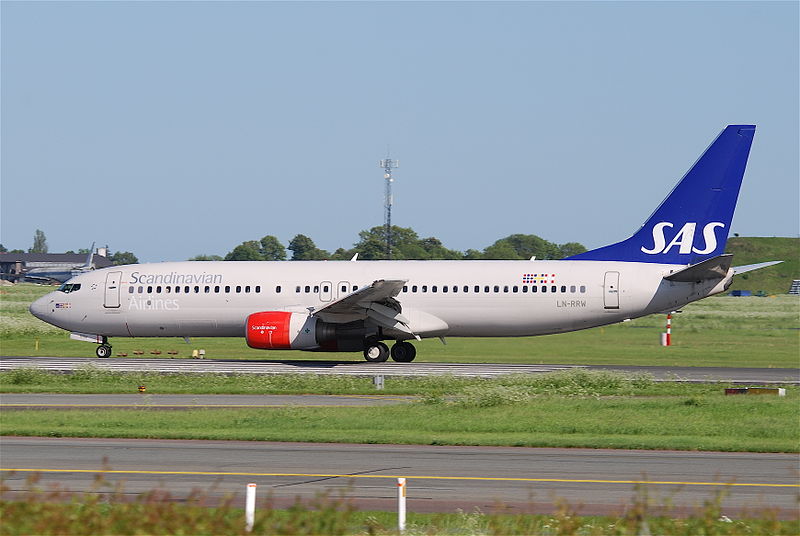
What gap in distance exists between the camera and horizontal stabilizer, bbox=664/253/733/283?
117ft

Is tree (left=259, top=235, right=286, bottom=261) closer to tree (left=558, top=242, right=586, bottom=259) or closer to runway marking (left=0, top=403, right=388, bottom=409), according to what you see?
tree (left=558, top=242, right=586, bottom=259)

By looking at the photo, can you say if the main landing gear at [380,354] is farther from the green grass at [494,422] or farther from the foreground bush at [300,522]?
the foreground bush at [300,522]

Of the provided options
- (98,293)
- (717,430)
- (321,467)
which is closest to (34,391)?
(98,293)

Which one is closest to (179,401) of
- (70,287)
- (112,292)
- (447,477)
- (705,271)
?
(447,477)

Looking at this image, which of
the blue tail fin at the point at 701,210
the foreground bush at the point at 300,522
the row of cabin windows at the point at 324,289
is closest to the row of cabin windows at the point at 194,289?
the row of cabin windows at the point at 324,289

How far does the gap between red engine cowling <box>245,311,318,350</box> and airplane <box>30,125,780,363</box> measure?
0.04 m

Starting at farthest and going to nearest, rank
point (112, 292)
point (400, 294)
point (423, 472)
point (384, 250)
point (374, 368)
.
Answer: point (384, 250) < point (112, 292) < point (400, 294) < point (374, 368) < point (423, 472)

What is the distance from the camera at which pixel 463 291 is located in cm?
3897

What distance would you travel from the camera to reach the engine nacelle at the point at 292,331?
37844 millimetres

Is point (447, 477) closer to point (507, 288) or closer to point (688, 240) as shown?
point (507, 288)

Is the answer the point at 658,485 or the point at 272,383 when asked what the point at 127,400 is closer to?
the point at 272,383

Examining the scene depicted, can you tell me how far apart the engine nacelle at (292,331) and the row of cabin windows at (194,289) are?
6.34 feet

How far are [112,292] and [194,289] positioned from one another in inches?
140

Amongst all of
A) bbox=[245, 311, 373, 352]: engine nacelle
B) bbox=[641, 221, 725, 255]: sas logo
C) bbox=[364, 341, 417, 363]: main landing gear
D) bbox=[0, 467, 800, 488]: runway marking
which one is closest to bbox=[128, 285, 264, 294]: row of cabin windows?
bbox=[245, 311, 373, 352]: engine nacelle
